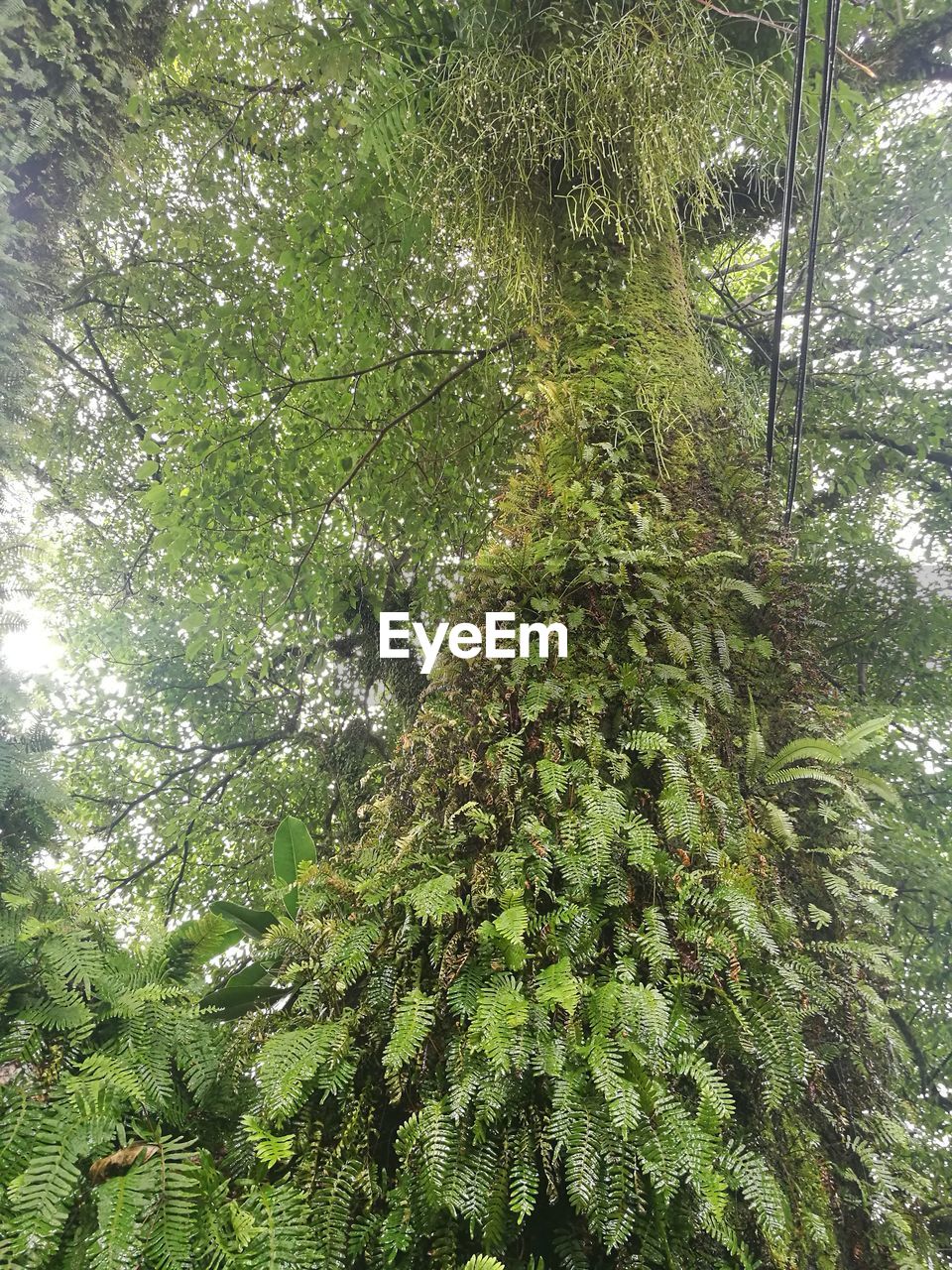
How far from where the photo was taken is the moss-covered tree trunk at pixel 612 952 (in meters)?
0.93

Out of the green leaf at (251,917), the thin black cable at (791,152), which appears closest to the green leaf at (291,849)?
the green leaf at (251,917)

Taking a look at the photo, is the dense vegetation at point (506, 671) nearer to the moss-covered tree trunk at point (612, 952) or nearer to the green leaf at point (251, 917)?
the moss-covered tree trunk at point (612, 952)

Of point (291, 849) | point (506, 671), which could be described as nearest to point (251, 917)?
point (291, 849)

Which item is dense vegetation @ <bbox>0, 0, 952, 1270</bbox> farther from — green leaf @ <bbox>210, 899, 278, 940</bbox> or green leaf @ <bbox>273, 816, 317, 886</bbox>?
green leaf @ <bbox>210, 899, 278, 940</bbox>

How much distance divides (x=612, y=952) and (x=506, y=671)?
0.60 m

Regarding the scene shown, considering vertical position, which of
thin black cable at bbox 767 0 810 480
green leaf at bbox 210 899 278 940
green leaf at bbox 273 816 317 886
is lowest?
green leaf at bbox 210 899 278 940

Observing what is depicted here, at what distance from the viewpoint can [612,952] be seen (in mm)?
1128

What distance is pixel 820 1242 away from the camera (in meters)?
0.96

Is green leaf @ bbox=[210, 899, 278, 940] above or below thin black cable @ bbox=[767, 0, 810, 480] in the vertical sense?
below

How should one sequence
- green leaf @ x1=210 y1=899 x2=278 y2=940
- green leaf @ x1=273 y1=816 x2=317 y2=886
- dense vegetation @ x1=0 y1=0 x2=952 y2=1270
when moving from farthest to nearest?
green leaf @ x1=273 y1=816 x2=317 y2=886 < green leaf @ x1=210 y1=899 x2=278 y2=940 < dense vegetation @ x1=0 y1=0 x2=952 y2=1270

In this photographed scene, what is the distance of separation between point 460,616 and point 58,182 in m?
2.34

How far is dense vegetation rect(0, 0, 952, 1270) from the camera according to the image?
921 millimetres

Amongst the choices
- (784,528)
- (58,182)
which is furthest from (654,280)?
(58,182)

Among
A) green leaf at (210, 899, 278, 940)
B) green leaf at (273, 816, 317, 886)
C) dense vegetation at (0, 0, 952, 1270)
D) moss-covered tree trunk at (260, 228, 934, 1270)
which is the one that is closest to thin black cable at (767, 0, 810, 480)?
dense vegetation at (0, 0, 952, 1270)
